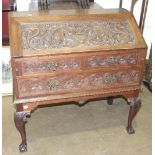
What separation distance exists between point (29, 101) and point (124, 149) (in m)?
0.83

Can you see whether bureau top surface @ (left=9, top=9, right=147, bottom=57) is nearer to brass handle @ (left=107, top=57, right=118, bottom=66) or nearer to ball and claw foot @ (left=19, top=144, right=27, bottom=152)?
brass handle @ (left=107, top=57, right=118, bottom=66)

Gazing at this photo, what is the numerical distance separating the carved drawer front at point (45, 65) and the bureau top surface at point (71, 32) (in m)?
0.04

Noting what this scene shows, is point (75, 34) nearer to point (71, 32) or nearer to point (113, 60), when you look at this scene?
point (71, 32)

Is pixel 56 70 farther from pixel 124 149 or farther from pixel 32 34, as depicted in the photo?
pixel 124 149

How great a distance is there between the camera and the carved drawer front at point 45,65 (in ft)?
5.18

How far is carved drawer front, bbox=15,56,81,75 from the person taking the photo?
1.58 meters

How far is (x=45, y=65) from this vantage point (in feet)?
5.33


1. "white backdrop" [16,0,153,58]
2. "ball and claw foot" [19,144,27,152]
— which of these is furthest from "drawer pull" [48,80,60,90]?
"white backdrop" [16,0,153,58]

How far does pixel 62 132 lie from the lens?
2.13 metres

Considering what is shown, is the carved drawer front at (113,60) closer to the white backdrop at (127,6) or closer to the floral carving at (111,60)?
the floral carving at (111,60)

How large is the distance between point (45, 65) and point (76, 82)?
25 centimetres

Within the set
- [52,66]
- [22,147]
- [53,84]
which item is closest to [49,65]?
[52,66]

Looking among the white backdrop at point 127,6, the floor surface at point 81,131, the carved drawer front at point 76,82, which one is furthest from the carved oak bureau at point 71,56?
the white backdrop at point 127,6

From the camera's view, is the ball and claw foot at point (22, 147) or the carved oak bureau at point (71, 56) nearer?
→ the carved oak bureau at point (71, 56)
